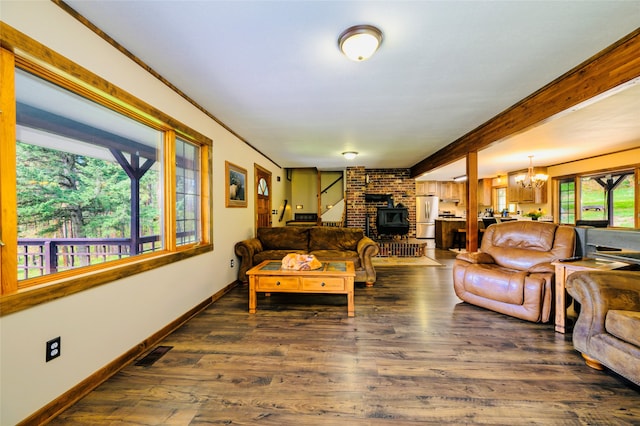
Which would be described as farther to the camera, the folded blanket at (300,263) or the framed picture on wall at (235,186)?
the framed picture on wall at (235,186)

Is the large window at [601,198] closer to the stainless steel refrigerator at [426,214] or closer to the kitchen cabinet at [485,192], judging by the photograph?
the kitchen cabinet at [485,192]

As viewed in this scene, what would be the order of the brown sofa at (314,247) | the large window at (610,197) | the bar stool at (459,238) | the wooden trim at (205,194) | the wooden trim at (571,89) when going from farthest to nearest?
1. the bar stool at (459,238)
2. the large window at (610,197)
3. the brown sofa at (314,247)
4. the wooden trim at (205,194)
5. the wooden trim at (571,89)

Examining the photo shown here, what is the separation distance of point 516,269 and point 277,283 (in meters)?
2.82

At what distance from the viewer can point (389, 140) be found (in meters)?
4.48

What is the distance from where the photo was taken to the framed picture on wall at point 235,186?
3814mm

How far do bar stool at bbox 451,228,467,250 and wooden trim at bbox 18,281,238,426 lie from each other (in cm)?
701

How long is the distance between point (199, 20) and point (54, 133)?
1744 millimetres

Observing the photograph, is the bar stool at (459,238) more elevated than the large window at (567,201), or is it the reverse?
the large window at (567,201)

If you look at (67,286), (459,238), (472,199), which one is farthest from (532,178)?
(67,286)

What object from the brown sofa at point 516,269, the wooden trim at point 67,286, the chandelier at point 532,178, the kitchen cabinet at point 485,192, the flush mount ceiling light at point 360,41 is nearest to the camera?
the wooden trim at point 67,286

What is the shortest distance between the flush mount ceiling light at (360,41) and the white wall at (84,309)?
163 centimetres

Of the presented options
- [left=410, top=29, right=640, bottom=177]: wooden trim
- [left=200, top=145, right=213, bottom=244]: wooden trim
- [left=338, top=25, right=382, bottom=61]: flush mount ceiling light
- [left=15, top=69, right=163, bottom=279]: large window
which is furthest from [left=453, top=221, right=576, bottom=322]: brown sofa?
[left=15, top=69, right=163, bottom=279]: large window

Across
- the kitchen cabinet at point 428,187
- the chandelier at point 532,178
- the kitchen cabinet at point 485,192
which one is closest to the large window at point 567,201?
the chandelier at point 532,178

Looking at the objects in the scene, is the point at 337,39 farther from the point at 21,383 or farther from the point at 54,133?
the point at 21,383
